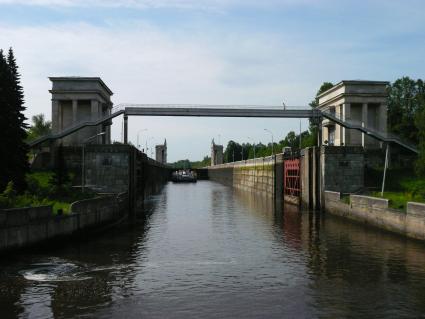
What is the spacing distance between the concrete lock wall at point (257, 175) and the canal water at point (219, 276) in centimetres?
3697

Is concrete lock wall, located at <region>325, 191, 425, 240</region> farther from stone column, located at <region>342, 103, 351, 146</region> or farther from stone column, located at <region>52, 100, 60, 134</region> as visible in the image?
stone column, located at <region>52, 100, 60, 134</region>

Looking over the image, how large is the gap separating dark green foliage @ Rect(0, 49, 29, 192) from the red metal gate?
29.9m

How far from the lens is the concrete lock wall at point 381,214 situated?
94.9 ft

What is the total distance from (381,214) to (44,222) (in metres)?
20.7

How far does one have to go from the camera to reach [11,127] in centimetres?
3972

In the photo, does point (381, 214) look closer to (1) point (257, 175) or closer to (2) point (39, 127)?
(1) point (257, 175)

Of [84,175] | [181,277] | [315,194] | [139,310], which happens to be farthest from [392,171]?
[139,310]

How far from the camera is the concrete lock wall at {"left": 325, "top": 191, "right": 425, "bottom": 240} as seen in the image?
28938mm

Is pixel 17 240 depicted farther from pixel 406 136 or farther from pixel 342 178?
pixel 406 136

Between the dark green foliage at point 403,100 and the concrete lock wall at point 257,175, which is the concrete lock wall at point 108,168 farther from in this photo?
the dark green foliage at point 403,100

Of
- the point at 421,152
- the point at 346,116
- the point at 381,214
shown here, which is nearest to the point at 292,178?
the point at 421,152

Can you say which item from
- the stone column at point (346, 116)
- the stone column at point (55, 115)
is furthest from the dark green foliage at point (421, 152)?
the stone column at point (55, 115)

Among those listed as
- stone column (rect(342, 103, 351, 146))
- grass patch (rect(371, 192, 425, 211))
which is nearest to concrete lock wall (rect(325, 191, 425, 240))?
grass patch (rect(371, 192, 425, 211))

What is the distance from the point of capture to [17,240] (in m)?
24.3
